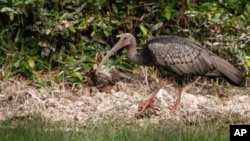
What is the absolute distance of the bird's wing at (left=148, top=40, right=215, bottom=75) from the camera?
934 centimetres

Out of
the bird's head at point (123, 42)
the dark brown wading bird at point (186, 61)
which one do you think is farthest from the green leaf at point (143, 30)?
the dark brown wading bird at point (186, 61)

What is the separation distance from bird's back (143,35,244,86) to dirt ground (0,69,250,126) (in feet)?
1.38

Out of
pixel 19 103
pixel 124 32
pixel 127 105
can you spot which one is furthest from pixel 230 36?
pixel 19 103

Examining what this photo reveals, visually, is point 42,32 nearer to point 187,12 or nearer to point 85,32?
point 85,32

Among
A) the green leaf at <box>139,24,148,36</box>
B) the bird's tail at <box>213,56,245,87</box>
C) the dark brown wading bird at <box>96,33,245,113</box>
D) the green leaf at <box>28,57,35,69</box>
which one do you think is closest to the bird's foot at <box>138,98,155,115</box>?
the dark brown wading bird at <box>96,33,245,113</box>

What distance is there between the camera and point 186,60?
30.7 feet

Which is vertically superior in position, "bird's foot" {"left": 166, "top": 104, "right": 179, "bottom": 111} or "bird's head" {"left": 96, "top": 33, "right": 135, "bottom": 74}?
"bird's head" {"left": 96, "top": 33, "right": 135, "bottom": 74}

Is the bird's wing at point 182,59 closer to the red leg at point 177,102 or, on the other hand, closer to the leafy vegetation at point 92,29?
the red leg at point 177,102

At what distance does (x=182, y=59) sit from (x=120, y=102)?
0.91 m

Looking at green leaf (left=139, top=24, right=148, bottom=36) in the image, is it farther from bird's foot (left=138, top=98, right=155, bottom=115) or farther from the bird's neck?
bird's foot (left=138, top=98, right=155, bottom=115)

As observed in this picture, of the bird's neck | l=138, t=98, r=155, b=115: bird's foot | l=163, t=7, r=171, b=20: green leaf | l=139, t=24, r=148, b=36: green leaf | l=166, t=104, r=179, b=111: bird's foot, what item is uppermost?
l=163, t=7, r=171, b=20: green leaf

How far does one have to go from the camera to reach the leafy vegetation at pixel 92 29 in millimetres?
10273

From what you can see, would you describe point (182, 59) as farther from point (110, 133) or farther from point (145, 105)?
point (110, 133)

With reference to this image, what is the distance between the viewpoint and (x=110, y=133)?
744cm
